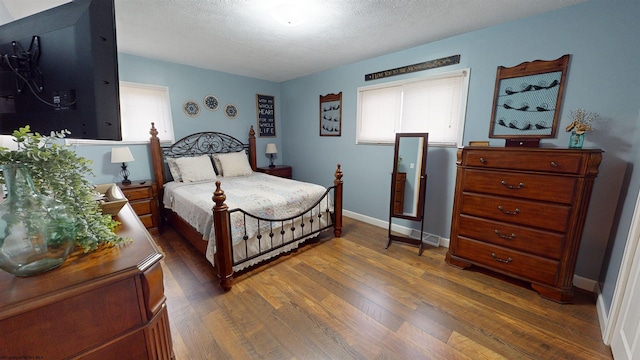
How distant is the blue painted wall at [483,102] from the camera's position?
1.81 m

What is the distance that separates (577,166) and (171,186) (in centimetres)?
414

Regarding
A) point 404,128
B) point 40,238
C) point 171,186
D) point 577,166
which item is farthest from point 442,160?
point 171,186

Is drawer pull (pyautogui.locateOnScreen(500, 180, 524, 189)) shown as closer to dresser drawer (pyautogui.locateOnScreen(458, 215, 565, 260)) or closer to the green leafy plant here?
dresser drawer (pyautogui.locateOnScreen(458, 215, 565, 260))

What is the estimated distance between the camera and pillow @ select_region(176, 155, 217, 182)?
3365 millimetres

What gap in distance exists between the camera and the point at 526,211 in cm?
196

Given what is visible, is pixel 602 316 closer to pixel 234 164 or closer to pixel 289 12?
pixel 289 12

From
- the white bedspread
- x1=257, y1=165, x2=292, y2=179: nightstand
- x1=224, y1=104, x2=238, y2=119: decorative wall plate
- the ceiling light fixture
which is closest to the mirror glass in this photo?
the white bedspread

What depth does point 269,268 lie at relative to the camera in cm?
239

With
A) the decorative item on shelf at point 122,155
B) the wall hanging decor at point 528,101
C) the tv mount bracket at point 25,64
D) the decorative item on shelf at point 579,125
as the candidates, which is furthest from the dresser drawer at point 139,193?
the decorative item on shelf at point 579,125

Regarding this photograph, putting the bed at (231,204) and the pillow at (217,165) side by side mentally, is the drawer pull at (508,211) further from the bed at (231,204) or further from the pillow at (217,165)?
the pillow at (217,165)

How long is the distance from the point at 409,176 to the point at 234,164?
2.66 meters

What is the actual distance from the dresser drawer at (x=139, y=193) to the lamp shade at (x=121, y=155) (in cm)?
39

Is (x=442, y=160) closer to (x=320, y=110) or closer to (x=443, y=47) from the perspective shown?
(x=443, y=47)

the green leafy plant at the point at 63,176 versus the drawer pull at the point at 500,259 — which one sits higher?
the green leafy plant at the point at 63,176
